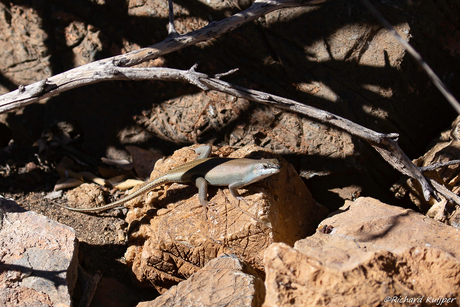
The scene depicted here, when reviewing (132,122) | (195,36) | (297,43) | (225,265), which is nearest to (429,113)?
(297,43)

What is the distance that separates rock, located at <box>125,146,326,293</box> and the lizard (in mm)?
145

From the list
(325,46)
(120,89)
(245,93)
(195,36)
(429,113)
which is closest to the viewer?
(245,93)

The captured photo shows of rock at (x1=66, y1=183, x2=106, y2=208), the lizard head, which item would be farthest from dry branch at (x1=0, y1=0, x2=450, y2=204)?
rock at (x1=66, y1=183, x2=106, y2=208)

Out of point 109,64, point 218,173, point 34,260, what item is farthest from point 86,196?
point 218,173

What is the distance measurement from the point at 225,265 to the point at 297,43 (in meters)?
3.29

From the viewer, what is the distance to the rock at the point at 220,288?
285 centimetres

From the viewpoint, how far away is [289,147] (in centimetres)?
511

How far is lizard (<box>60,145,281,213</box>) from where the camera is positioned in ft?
12.5

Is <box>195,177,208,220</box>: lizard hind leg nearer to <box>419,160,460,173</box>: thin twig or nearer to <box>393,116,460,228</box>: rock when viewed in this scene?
<box>419,160,460,173</box>: thin twig

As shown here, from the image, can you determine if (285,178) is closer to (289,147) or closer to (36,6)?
(289,147)

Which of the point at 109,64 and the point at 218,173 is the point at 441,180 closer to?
the point at 218,173

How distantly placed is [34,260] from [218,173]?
2.04 metres

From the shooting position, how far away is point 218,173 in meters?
4.03

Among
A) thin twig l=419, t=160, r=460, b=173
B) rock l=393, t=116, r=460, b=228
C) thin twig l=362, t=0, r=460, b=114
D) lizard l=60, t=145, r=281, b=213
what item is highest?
thin twig l=362, t=0, r=460, b=114
